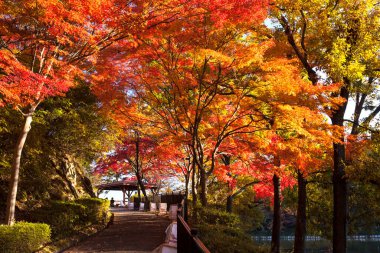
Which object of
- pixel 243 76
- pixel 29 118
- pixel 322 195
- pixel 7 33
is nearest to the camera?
pixel 29 118

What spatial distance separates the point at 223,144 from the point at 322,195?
27.9ft

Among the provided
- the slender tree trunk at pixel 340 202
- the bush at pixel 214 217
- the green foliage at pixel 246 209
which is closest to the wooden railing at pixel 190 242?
the bush at pixel 214 217

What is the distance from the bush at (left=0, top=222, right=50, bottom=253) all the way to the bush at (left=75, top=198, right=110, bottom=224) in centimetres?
560

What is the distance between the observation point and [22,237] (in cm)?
866

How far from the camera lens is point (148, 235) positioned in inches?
546

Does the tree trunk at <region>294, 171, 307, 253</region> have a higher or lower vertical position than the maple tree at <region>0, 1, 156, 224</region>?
lower

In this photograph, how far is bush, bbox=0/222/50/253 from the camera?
8.24 m

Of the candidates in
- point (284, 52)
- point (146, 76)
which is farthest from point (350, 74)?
point (146, 76)

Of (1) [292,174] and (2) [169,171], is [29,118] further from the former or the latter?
(2) [169,171]

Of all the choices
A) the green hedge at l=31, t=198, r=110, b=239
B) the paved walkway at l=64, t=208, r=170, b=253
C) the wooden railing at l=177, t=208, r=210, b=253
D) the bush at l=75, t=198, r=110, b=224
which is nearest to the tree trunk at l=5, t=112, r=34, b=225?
the paved walkway at l=64, t=208, r=170, b=253

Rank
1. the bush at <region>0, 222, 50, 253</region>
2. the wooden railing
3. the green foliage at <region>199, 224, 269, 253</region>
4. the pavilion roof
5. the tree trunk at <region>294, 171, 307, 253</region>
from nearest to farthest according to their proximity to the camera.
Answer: the wooden railing, the bush at <region>0, 222, 50, 253</region>, the green foliage at <region>199, 224, 269, 253</region>, the tree trunk at <region>294, 171, 307, 253</region>, the pavilion roof

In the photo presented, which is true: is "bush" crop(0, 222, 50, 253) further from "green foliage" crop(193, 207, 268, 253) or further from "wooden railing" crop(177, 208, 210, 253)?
"wooden railing" crop(177, 208, 210, 253)

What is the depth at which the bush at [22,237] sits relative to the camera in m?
8.24

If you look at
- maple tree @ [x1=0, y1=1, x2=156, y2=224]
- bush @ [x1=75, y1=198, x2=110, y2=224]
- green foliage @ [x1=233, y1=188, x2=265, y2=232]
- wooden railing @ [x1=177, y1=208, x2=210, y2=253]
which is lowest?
green foliage @ [x1=233, y1=188, x2=265, y2=232]
